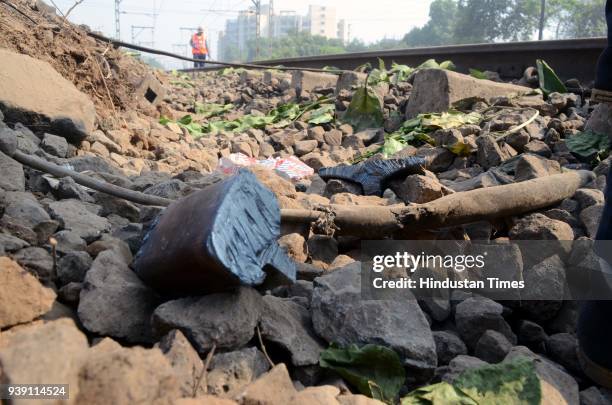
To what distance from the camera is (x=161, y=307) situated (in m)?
1.58

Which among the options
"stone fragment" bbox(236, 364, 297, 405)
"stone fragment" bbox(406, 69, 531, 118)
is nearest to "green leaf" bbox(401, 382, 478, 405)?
"stone fragment" bbox(236, 364, 297, 405)

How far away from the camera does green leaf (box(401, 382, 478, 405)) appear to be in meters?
1.61

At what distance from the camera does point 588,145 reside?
3.64 m

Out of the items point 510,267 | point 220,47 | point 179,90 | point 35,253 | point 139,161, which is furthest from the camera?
point 220,47

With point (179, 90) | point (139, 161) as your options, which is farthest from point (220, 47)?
point (139, 161)

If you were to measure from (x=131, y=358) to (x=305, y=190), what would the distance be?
2.74 metres

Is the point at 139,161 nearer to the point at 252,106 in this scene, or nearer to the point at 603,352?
the point at 603,352

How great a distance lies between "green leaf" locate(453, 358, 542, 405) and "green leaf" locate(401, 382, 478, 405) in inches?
0.8

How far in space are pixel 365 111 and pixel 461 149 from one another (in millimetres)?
2001

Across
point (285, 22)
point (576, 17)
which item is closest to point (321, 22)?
point (285, 22)

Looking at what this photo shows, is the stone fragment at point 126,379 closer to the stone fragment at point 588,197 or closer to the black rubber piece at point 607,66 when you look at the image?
the black rubber piece at point 607,66

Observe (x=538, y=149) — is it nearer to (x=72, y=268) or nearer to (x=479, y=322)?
(x=479, y=322)

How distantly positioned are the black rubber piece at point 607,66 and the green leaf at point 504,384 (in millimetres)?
1097

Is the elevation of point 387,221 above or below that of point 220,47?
below
